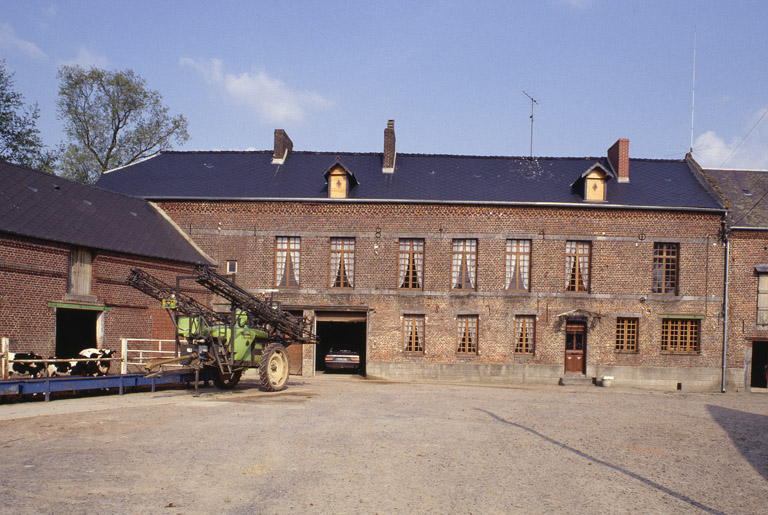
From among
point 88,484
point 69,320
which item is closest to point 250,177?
point 69,320

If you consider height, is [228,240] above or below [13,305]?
above

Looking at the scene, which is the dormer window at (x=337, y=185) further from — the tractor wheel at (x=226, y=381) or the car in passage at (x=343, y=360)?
the tractor wheel at (x=226, y=381)

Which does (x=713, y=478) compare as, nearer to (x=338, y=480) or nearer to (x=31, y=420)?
(x=338, y=480)

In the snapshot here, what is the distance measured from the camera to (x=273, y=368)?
1680 centimetres

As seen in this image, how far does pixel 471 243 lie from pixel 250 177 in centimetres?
1008

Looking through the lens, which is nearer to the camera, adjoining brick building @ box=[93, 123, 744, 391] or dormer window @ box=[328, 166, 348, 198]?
adjoining brick building @ box=[93, 123, 744, 391]

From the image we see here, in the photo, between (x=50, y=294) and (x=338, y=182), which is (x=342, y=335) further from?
(x=50, y=294)

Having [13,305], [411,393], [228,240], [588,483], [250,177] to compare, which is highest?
[250,177]

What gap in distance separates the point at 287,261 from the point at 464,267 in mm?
7195

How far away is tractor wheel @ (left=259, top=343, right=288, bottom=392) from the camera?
16.2 metres

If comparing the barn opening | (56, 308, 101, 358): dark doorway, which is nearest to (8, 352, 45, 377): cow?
(56, 308, 101, 358): dark doorway

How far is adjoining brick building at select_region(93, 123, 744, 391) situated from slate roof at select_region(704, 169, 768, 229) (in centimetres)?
134

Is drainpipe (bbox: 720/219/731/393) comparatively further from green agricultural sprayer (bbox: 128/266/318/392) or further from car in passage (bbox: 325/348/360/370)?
green agricultural sprayer (bbox: 128/266/318/392)

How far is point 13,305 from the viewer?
16609 mm
